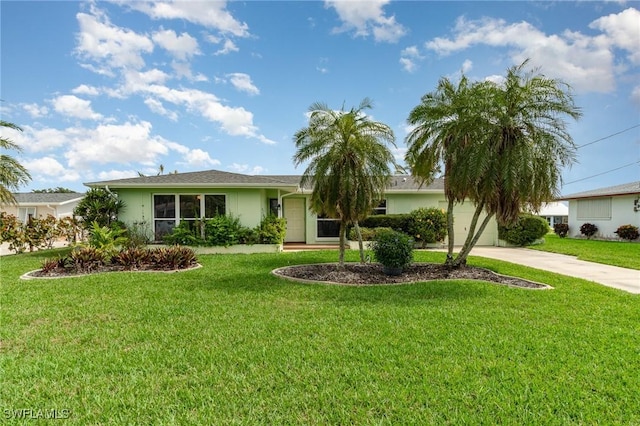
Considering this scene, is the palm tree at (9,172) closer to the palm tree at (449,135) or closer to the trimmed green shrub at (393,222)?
the palm tree at (449,135)

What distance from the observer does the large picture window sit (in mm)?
14328

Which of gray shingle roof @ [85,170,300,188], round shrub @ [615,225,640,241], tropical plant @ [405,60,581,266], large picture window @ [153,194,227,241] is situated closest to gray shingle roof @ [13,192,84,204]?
gray shingle roof @ [85,170,300,188]

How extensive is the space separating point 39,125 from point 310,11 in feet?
33.5

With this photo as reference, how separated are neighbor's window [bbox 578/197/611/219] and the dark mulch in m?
18.6

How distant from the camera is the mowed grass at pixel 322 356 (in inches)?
116

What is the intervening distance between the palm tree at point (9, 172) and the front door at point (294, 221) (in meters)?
10.6

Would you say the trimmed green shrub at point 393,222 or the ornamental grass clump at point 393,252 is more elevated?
the trimmed green shrub at point 393,222

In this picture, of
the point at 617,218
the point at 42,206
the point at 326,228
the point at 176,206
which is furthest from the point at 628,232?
the point at 42,206

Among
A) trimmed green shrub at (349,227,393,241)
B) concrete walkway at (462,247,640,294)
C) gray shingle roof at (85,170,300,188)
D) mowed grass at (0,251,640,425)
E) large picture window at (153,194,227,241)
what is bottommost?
concrete walkway at (462,247,640,294)

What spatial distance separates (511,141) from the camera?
821cm

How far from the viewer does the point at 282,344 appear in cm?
434

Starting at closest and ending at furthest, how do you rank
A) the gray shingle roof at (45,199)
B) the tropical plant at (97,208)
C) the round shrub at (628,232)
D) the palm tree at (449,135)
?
the palm tree at (449,135) → the tropical plant at (97,208) → the round shrub at (628,232) → the gray shingle roof at (45,199)

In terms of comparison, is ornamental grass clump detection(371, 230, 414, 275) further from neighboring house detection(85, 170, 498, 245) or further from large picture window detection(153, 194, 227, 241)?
large picture window detection(153, 194, 227, 241)

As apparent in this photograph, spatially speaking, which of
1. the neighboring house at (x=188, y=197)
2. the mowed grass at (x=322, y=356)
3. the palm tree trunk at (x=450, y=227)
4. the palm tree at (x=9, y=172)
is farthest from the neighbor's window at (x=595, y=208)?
the palm tree at (x=9, y=172)
